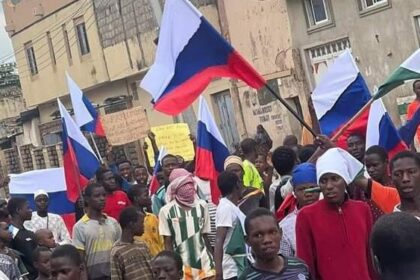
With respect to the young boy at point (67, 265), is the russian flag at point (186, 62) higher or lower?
higher

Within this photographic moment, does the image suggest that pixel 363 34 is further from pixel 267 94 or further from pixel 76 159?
pixel 76 159

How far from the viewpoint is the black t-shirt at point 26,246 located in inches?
312

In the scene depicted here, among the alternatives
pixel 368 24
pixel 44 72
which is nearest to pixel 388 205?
pixel 368 24

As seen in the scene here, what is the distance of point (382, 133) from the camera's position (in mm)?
8070

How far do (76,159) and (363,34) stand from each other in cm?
996

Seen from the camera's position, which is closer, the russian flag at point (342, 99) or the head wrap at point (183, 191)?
the head wrap at point (183, 191)

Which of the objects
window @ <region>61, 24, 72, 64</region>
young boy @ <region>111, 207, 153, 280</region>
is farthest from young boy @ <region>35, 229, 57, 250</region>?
window @ <region>61, 24, 72, 64</region>

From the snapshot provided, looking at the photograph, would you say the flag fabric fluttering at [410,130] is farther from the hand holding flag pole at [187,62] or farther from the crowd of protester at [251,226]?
the hand holding flag pole at [187,62]

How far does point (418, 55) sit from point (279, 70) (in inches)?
578

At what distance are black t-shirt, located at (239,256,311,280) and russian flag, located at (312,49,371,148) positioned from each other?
11.6 feet

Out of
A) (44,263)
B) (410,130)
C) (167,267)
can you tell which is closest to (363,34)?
(410,130)

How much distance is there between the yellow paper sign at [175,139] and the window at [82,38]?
1676 centimetres

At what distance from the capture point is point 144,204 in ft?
28.7

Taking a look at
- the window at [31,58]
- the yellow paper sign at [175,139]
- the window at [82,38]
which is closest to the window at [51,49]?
the window at [31,58]
